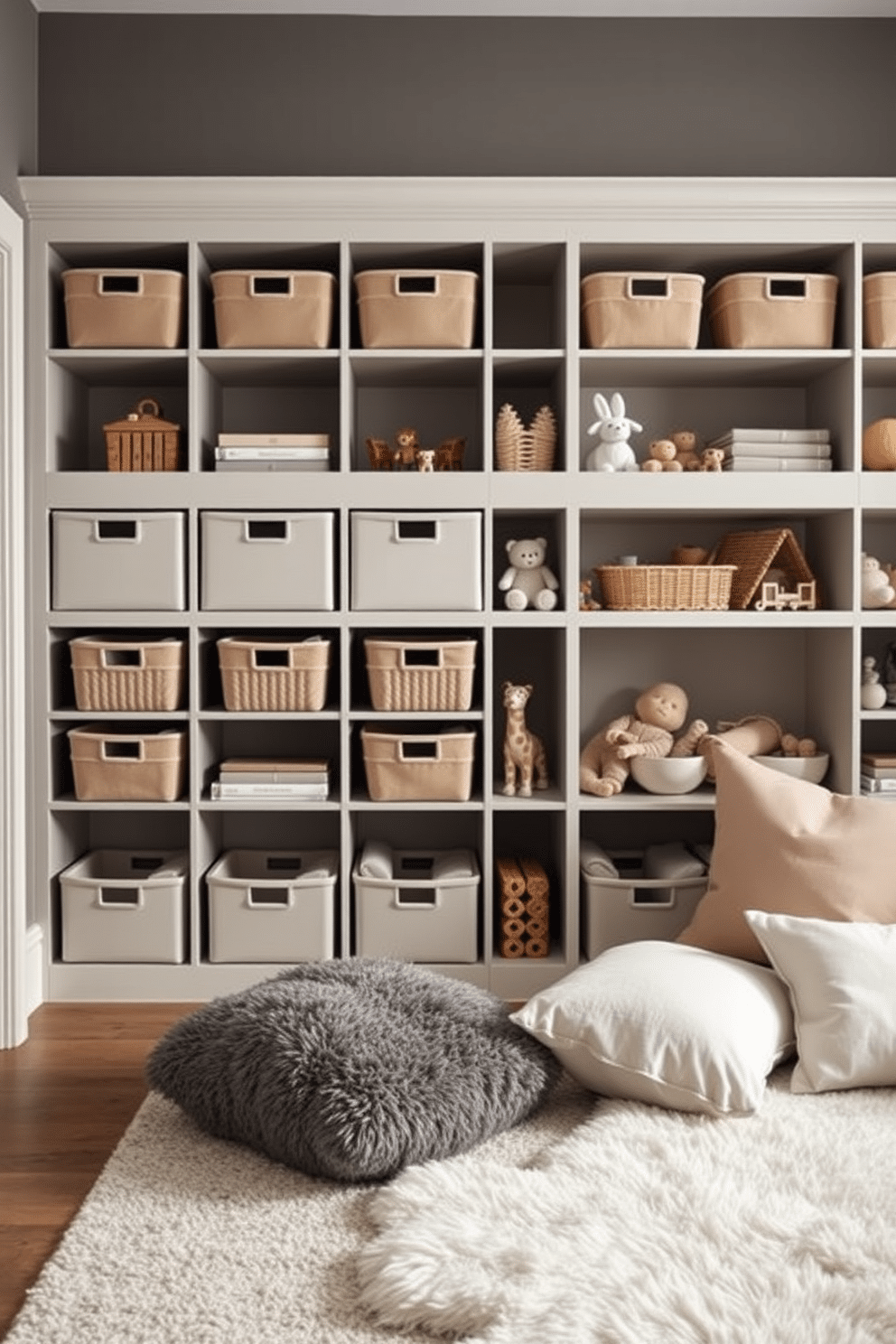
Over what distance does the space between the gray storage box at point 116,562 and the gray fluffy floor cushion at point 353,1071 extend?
1101 millimetres

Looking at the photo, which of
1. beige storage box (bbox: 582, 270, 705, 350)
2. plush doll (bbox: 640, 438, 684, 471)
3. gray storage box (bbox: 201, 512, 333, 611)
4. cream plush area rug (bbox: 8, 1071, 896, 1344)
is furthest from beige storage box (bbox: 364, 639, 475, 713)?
cream plush area rug (bbox: 8, 1071, 896, 1344)

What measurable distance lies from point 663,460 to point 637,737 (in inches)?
27.4

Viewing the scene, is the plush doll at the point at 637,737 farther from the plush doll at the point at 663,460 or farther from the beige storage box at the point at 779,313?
the beige storage box at the point at 779,313

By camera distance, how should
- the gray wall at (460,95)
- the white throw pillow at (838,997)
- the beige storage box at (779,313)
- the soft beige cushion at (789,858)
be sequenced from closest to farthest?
the white throw pillow at (838,997)
the soft beige cushion at (789,858)
the beige storage box at (779,313)
the gray wall at (460,95)

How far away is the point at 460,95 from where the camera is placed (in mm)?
3441

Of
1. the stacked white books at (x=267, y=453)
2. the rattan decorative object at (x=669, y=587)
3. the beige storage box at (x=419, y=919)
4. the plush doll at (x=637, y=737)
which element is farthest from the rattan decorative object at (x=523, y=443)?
the beige storage box at (x=419, y=919)

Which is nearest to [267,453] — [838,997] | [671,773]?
[671,773]

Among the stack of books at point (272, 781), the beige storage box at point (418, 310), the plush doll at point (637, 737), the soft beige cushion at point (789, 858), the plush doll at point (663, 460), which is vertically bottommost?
the soft beige cushion at point (789, 858)

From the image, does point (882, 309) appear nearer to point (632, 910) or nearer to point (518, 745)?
point (518, 745)

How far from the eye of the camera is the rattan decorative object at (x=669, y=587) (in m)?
3.26

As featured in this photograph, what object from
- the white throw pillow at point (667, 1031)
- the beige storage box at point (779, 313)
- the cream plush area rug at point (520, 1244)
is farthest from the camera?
the beige storage box at point (779, 313)

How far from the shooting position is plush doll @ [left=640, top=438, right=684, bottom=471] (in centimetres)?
326

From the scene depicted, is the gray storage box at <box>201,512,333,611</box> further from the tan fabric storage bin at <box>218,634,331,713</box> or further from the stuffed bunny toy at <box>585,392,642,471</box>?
the stuffed bunny toy at <box>585,392,642,471</box>

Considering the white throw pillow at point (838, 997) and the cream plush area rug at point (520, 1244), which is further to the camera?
Result: the white throw pillow at point (838, 997)
